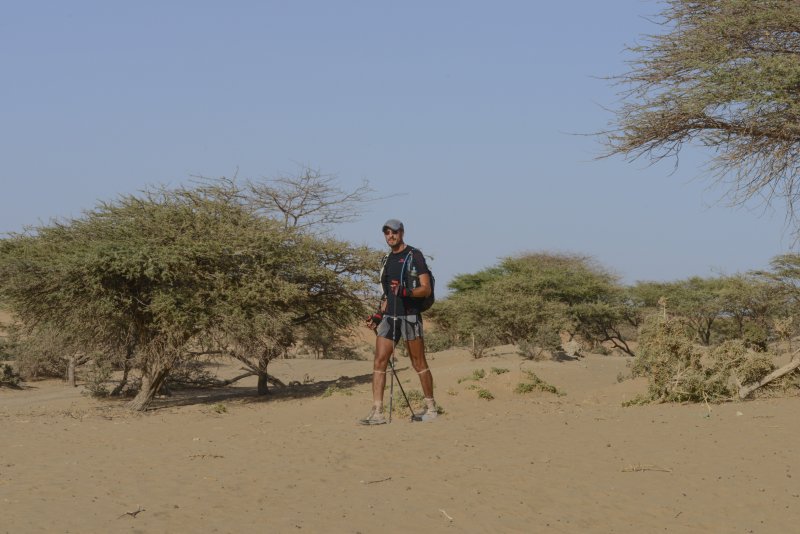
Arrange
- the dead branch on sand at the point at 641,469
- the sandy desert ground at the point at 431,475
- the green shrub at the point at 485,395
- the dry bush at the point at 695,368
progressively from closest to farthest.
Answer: the sandy desert ground at the point at 431,475, the dead branch on sand at the point at 641,469, the dry bush at the point at 695,368, the green shrub at the point at 485,395

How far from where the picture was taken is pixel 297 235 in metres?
17.8

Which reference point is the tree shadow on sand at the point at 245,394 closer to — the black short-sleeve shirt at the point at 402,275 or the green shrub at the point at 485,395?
the green shrub at the point at 485,395

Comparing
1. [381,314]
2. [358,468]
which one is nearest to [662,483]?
[358,468]

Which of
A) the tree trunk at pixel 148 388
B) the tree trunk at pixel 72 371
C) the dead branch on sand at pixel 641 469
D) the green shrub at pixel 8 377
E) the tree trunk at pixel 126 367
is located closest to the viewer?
the dead branch on sand at pixel 641 469

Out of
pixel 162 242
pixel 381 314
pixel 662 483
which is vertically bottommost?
pixel 662 483

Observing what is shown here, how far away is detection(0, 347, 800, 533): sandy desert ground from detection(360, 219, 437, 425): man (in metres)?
0.64

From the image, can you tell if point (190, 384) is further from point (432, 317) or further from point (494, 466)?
point (432, 317)

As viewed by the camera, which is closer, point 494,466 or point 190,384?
point 494,466

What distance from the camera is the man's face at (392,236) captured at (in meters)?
10.1

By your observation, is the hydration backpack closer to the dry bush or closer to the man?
the man

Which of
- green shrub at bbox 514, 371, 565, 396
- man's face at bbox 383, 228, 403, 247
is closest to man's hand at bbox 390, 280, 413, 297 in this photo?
man's face at bbox 383, 228, 403, 247

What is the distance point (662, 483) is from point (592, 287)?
102ft

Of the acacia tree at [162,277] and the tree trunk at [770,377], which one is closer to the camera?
the tree trunk at [770,377]

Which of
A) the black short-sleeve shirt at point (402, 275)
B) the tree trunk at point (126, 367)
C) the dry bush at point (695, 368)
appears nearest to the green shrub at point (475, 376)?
the dry bush at point (695, 368)
